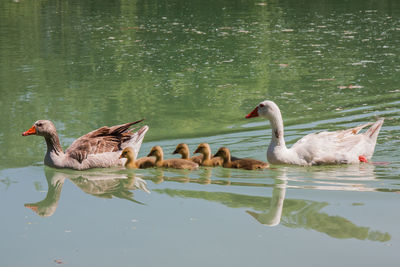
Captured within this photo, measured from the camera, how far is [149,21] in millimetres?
26172

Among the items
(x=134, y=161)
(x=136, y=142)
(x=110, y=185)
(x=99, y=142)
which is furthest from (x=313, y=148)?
(x=99, y=142)

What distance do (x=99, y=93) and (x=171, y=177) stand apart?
5.96 m

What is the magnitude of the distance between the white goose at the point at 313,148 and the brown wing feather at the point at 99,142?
6.77 ft

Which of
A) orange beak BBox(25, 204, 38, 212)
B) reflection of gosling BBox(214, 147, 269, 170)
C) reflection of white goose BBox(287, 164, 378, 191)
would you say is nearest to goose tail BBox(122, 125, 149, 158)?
reflection of gosling BBox(214, 147, 269, 170)

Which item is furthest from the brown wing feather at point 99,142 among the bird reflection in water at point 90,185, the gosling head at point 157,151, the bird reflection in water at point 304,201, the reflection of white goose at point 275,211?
the reflection of white goose at point 275,211

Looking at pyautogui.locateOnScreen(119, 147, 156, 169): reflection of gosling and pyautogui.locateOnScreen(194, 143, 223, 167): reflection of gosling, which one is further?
pyautogui.locateOnScreen(119, 147, 156, 169): reflection of gosling

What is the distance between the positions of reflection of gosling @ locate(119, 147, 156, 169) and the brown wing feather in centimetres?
41

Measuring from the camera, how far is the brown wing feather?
9.70m

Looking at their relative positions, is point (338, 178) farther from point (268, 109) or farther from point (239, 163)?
point (268, 109)

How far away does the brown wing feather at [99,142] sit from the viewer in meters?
9.70

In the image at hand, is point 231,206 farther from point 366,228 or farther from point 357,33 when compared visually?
point 357,33

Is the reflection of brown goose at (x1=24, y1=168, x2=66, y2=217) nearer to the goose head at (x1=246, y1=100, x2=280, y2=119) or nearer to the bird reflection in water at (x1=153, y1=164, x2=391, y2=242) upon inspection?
the bird reflection in water at (x1=153, y1=164, x2=391, y2=242)

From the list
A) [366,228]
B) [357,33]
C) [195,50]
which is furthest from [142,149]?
[357,33]

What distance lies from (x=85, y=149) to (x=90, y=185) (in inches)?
37.1
